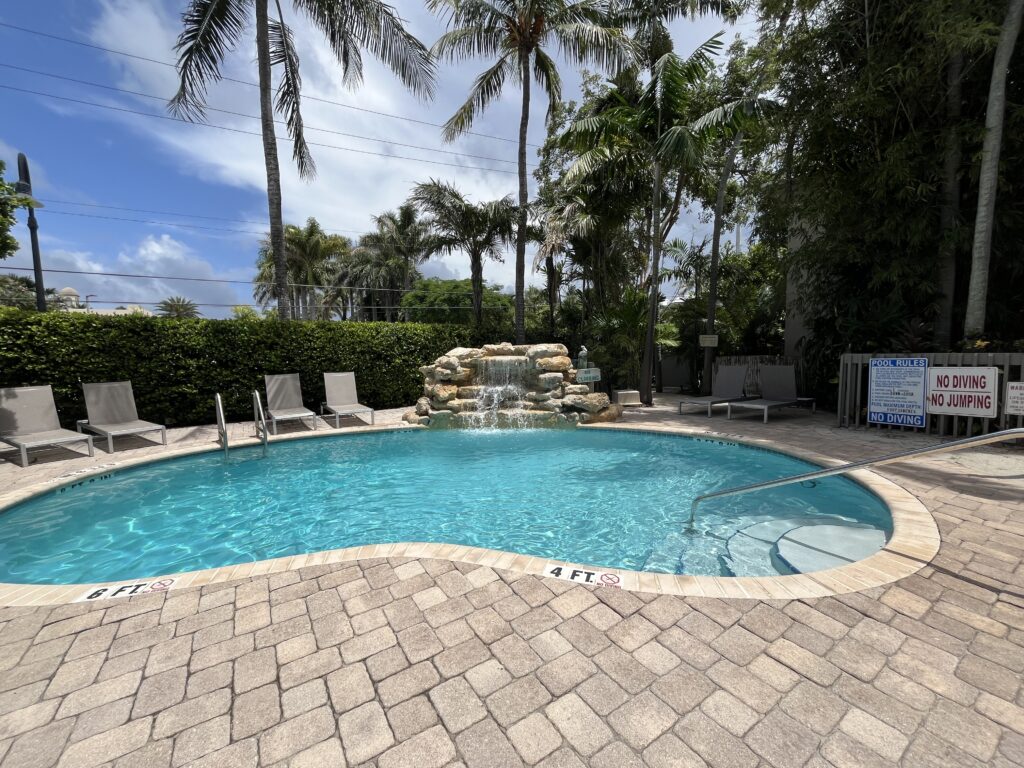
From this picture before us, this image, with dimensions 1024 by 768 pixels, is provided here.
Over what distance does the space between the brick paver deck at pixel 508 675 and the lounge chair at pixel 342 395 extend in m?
6.86

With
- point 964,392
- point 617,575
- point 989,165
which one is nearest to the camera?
point 617,575

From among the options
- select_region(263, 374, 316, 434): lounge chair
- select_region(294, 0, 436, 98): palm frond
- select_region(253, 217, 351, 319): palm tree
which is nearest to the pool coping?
select_region(263, 374, 316, 434): lounge chair

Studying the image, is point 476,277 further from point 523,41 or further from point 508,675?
point 508,675

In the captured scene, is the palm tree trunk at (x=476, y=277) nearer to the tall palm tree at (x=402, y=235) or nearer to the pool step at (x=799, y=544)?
the pool step at (x=799, y=544)

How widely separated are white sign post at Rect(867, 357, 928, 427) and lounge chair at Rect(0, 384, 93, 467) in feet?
42.8

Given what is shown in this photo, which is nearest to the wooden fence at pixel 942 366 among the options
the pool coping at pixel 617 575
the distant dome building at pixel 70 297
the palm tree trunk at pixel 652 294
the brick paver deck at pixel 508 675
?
the pool coping at pixel 617 575

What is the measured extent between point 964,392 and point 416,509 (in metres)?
8.25

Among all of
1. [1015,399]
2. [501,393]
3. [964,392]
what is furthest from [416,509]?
[1015,399]

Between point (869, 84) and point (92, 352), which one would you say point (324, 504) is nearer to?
point (92, 352)

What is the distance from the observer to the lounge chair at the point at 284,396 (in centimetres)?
914

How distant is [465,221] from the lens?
15430 millimetres

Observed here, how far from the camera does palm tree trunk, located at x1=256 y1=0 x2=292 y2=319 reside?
973 cm

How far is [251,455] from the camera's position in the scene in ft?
24.3

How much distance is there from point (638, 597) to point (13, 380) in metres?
10.6
